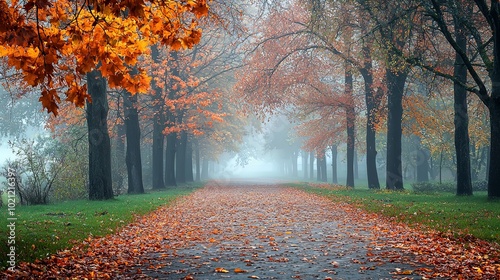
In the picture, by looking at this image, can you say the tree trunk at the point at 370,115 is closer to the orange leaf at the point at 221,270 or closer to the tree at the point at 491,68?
the tree at the point at 491,68

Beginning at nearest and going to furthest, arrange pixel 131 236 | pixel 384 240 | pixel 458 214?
pixel 384 240 < pixel 131 236 < pixel 458 214

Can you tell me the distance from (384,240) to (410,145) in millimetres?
38803

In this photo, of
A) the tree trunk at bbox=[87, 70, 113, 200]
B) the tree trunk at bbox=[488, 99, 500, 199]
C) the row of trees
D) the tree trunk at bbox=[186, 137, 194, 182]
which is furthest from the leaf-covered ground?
the tree trunk at bbox=[186, 137, 194, 182]

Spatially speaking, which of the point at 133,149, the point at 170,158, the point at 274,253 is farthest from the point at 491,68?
the point at 170,158

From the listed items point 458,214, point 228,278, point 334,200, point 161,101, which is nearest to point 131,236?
point 228,278

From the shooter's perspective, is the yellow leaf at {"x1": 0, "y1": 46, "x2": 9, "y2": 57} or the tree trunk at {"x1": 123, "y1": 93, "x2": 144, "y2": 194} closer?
the yellow leaf at {"x1": 0, "y1": 46, "x2": 9, "y2": 57}

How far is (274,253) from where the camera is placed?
9.03 m

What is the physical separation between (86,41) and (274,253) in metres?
4.88

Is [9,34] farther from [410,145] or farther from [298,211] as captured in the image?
[410,145]

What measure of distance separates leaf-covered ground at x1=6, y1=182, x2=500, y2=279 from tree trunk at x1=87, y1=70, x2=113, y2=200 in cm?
681

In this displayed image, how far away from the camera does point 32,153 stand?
61.2 ft

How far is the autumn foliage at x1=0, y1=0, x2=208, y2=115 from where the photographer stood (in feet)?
19.3

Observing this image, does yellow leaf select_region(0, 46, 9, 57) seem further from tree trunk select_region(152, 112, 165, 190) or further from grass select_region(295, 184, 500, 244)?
tree trunk select_region(152, 112, 165, 190)

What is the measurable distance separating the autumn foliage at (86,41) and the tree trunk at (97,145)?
13402 mm
